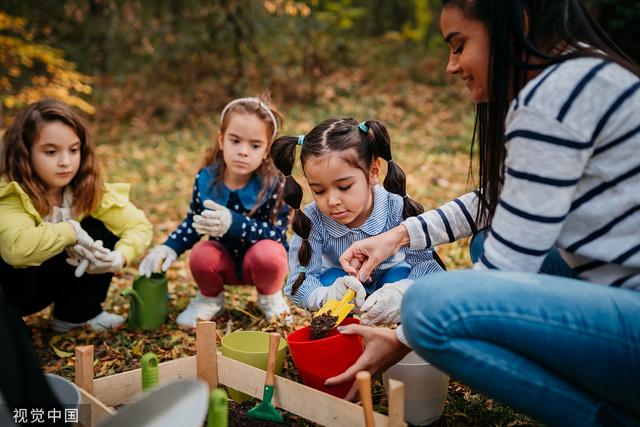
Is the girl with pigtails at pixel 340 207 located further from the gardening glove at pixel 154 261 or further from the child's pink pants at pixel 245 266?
the gardening glove at pixel 154 261

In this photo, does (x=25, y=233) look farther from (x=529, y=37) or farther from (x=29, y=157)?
(x=529, y=37)

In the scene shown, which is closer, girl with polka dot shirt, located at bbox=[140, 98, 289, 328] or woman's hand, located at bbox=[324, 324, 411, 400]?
woman's hand, located at bbox=[324, 324, 411, 400]

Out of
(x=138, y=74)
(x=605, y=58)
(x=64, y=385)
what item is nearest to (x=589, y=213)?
(x=605, y=58)

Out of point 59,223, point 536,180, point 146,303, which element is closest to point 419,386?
point 536,180

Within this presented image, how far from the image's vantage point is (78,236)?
2750mm

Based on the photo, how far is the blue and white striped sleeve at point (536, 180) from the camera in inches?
59.1

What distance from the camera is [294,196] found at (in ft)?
8.52

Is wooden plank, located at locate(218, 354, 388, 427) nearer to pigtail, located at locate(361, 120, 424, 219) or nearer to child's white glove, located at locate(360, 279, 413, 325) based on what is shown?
child's white glove, located at locate(360, 279, 413, 325)

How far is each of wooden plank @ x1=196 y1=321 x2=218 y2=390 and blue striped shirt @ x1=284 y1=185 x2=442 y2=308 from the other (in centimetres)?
43

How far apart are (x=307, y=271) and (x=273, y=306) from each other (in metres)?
0.62

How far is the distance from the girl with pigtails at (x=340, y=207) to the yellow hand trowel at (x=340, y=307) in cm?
10

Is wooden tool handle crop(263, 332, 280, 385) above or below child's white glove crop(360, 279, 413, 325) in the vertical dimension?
below

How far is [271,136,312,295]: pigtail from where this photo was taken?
2.52 metres

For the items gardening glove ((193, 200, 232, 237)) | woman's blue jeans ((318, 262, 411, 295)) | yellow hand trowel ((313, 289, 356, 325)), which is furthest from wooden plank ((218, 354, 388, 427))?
gardening glove ((193, 200, 232, 237))
